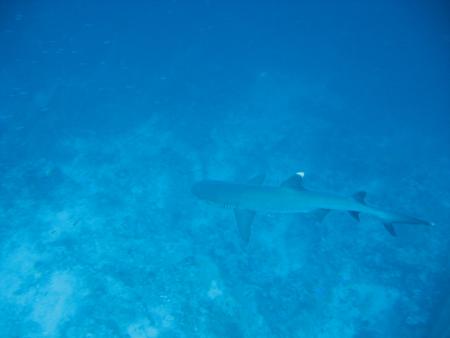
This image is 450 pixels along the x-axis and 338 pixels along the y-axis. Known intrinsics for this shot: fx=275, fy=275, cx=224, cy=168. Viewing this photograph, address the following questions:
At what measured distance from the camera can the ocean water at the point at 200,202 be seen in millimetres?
7020

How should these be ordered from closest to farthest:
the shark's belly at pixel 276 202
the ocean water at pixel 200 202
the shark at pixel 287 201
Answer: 1. the shark at pixel 287 201
2. the shark's belly at pixel 276 202
3. the ocean water at pixel 200 202

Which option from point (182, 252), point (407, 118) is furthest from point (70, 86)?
point (407, 118)

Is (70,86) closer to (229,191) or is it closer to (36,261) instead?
(36,261)

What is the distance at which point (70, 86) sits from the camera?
19000mm

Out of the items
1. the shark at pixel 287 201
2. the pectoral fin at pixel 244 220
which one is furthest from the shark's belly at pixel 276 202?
the pectoral fin at pixel 244 220

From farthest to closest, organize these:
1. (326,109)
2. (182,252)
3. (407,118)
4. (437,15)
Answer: (437,15) < (407,118) < (326,109) < (182,252)

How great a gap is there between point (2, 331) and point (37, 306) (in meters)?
0.73

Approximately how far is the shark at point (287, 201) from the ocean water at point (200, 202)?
2.23m

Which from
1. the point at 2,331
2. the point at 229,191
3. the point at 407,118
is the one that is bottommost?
the point at 407,118

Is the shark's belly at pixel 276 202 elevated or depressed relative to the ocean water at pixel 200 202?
elevated

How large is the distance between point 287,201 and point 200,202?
4.23 m

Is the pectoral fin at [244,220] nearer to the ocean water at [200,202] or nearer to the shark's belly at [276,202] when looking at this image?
the shark's belly at [276,202]

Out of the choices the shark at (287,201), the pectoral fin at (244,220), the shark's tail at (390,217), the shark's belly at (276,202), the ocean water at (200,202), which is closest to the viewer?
the shark's tail at (390,217)

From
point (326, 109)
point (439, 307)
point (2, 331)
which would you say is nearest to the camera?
point (2, 331)
